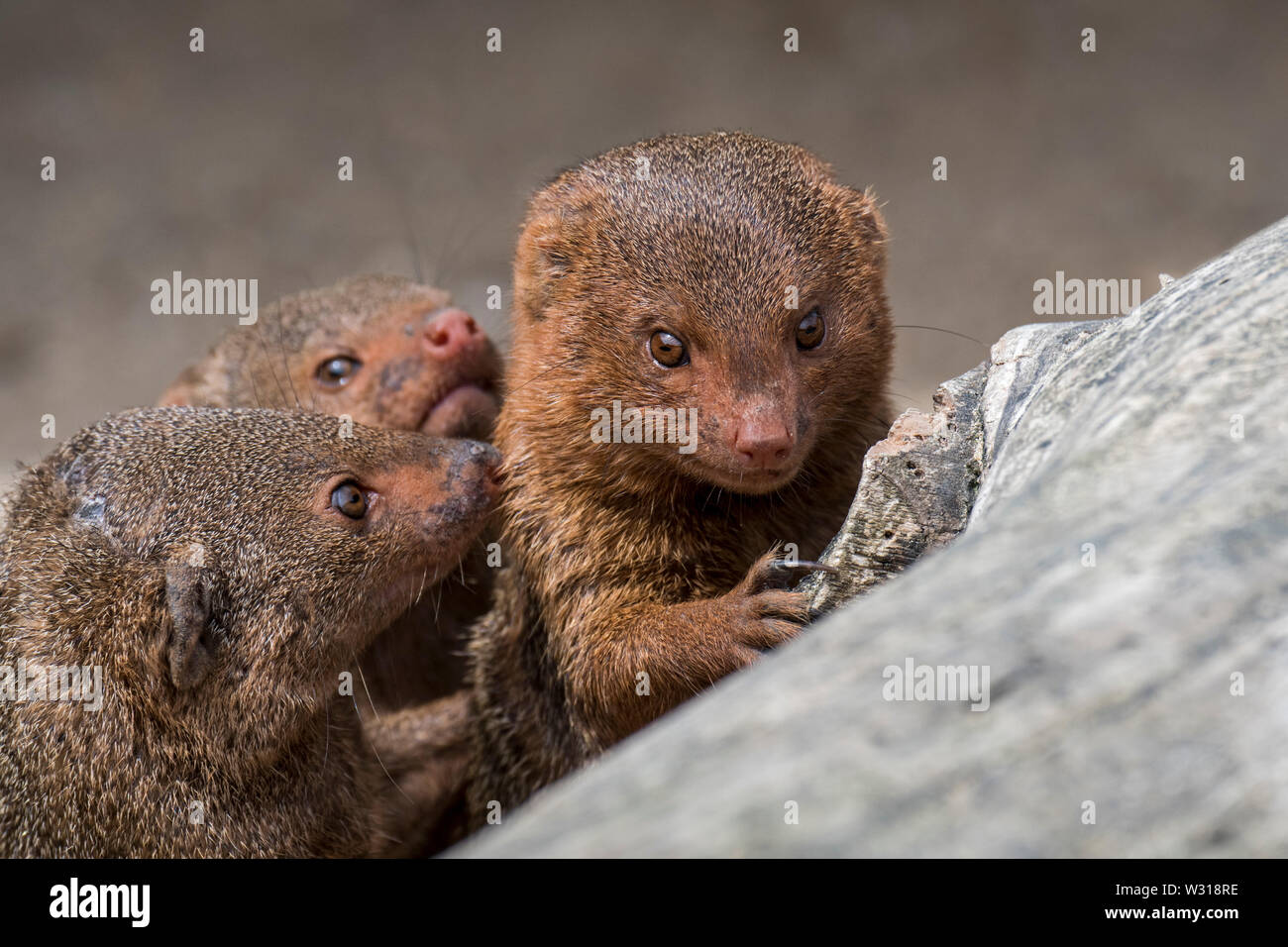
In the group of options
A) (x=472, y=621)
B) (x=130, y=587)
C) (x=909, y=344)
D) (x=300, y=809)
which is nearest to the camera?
(x=130, y=587)

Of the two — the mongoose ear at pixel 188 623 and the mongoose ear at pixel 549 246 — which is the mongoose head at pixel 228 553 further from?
the mongoose ear at pixel 549 246

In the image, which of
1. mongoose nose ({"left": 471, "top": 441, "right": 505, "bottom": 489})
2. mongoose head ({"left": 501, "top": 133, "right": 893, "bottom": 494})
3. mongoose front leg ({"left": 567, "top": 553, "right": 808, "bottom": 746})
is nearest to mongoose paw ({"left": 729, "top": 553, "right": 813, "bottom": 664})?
mongoose front leg ({"left": 567, "top": 553, "right": 808, "bottom": 746})

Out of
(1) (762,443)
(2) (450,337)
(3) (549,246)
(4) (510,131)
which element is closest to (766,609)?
(1) (762,443)

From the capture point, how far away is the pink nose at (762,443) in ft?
10.5

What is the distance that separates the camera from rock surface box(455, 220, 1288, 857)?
1795mm

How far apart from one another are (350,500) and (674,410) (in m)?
0.98

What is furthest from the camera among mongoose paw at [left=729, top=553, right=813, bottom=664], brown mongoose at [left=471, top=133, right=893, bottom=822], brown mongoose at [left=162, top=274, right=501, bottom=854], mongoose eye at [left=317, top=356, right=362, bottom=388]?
mongoose eye at [left=317, top=356, right=362, bottom=388]

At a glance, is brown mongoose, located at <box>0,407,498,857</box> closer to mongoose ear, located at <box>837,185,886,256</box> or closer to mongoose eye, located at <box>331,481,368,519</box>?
mongoose eye, located at <box>331,481,368,519</box>

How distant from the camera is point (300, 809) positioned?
3.62 meters

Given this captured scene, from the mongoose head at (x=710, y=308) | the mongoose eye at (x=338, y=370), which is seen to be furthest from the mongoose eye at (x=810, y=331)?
the mongoose eye at (x=338, y=370)

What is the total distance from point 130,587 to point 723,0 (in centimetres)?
783

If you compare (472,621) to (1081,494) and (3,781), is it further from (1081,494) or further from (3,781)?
(1081,494)
